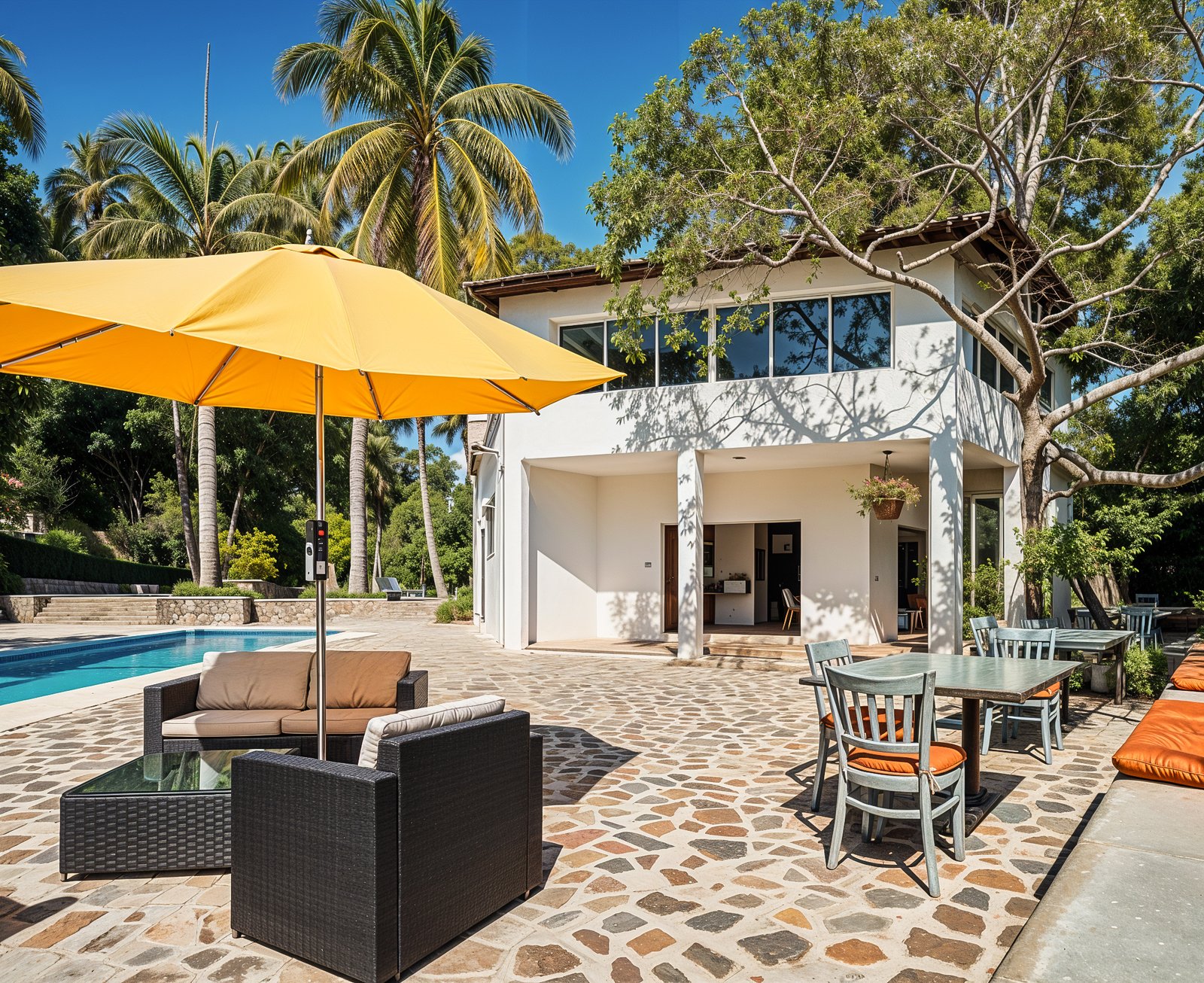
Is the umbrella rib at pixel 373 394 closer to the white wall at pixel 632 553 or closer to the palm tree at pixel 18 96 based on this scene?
the white wall at pixel 632 553

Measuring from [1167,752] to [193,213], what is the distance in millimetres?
23665

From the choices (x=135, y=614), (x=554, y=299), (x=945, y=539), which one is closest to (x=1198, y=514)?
(x=945, y=539)

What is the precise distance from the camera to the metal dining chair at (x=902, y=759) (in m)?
4.00

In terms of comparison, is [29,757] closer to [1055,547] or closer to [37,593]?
[1055,547]

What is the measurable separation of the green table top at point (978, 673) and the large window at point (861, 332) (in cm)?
732

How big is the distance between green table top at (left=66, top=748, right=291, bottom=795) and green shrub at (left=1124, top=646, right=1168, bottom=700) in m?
9.36

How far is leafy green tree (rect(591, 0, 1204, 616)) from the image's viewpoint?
29.7 ft

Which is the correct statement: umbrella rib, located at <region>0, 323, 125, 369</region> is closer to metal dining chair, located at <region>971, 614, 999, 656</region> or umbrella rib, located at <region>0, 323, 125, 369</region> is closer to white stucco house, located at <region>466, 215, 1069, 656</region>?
metal dining chair, located at <region>971, 614, 999, 656</region>

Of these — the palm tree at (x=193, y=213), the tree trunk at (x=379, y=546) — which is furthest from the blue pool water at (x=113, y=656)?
the tree trunk at (x=379, y=546)

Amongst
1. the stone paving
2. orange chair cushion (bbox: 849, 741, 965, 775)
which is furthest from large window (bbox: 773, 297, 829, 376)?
orange chair cushion (bbox: 849, 741, 965, 775)

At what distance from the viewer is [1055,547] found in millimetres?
10148

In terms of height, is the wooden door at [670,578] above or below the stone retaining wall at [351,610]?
above

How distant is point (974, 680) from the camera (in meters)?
4.94

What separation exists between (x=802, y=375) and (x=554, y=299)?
183 inches
